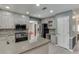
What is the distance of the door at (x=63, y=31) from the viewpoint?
1036mm

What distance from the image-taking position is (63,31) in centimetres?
106

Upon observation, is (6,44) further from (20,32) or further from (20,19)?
(20,19)

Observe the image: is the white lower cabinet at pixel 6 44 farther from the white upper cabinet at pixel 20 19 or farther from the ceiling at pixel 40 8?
Answer: the ceiling at pixel 40 8

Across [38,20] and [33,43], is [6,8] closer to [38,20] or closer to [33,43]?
[38,20]

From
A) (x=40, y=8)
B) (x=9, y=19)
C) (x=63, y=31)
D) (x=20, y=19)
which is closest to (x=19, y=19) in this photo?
(x=20, y=19)

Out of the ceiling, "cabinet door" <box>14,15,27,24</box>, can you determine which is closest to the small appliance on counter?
"cabinet door" <box>14,15,27,24</box>

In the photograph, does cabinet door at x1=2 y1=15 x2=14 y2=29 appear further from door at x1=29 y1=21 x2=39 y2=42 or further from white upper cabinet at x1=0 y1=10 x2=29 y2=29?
door at x1=29 y1=21 x2=39 y2=42

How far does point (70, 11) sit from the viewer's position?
40.1 inches

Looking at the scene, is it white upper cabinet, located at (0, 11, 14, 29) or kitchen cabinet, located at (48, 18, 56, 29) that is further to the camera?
kitchen cabinet, located at (48, 18, 56, 29)

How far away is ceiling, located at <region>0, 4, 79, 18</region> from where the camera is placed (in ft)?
3.12

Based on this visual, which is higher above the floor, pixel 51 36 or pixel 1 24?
pixel 1 24

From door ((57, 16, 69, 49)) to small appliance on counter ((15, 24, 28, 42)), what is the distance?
441 millimetres
